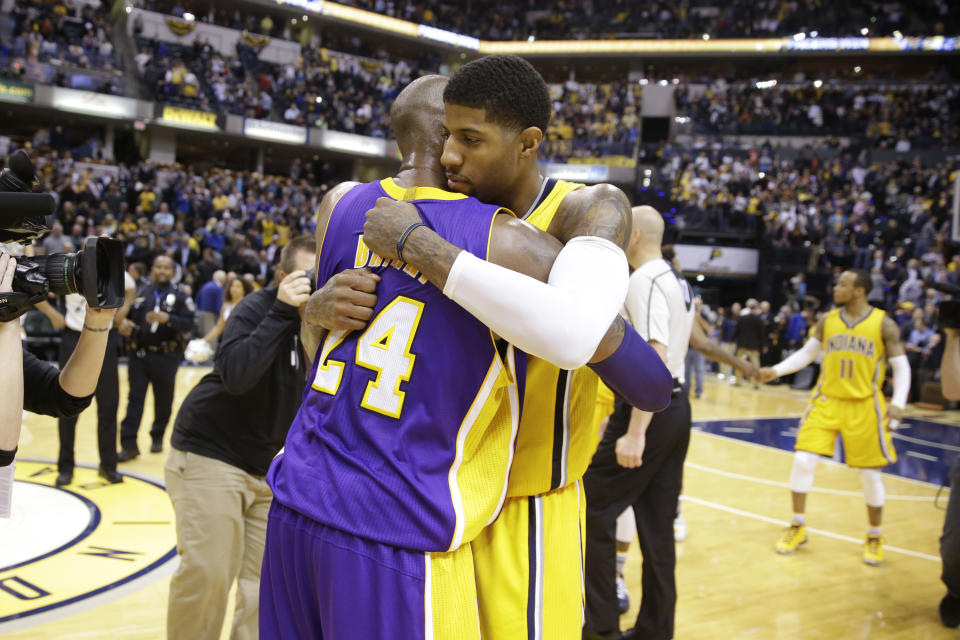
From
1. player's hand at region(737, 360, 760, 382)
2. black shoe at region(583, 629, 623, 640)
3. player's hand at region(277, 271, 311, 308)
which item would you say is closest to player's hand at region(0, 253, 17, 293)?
player's hand at region(277, 271, 311, 308)

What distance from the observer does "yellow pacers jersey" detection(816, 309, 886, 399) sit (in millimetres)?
5734

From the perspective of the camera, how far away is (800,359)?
18.7ft

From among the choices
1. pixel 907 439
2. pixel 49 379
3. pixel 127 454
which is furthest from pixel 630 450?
pixel 907 439

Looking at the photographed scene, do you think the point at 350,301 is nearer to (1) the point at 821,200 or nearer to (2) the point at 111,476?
(2) the point at 111,476

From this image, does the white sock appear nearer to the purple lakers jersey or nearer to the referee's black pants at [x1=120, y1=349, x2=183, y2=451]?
the purple lakers jersey

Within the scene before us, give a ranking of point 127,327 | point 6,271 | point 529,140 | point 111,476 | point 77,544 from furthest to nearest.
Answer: point 127,327, point 111,476, point 77,544, point 6,271, point 529,140

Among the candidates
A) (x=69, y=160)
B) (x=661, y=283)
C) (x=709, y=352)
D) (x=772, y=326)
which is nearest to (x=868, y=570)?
(x=709, y=352)

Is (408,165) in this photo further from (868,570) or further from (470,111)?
(868,570)

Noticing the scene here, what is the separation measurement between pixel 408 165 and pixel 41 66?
23.9 metres

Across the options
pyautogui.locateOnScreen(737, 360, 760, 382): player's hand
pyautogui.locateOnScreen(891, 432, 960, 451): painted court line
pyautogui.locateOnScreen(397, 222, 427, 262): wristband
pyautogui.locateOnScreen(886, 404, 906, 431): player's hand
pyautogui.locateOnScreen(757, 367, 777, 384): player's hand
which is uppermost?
pyautogui.locateOnScreen(397, 222, 427, 262): wristband

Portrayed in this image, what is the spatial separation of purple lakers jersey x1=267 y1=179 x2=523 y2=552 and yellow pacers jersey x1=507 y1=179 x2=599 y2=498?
0.13 m

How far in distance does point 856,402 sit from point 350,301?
5233mm

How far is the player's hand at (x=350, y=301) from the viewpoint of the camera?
63.0 inches

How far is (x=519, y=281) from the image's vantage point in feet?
4.69
